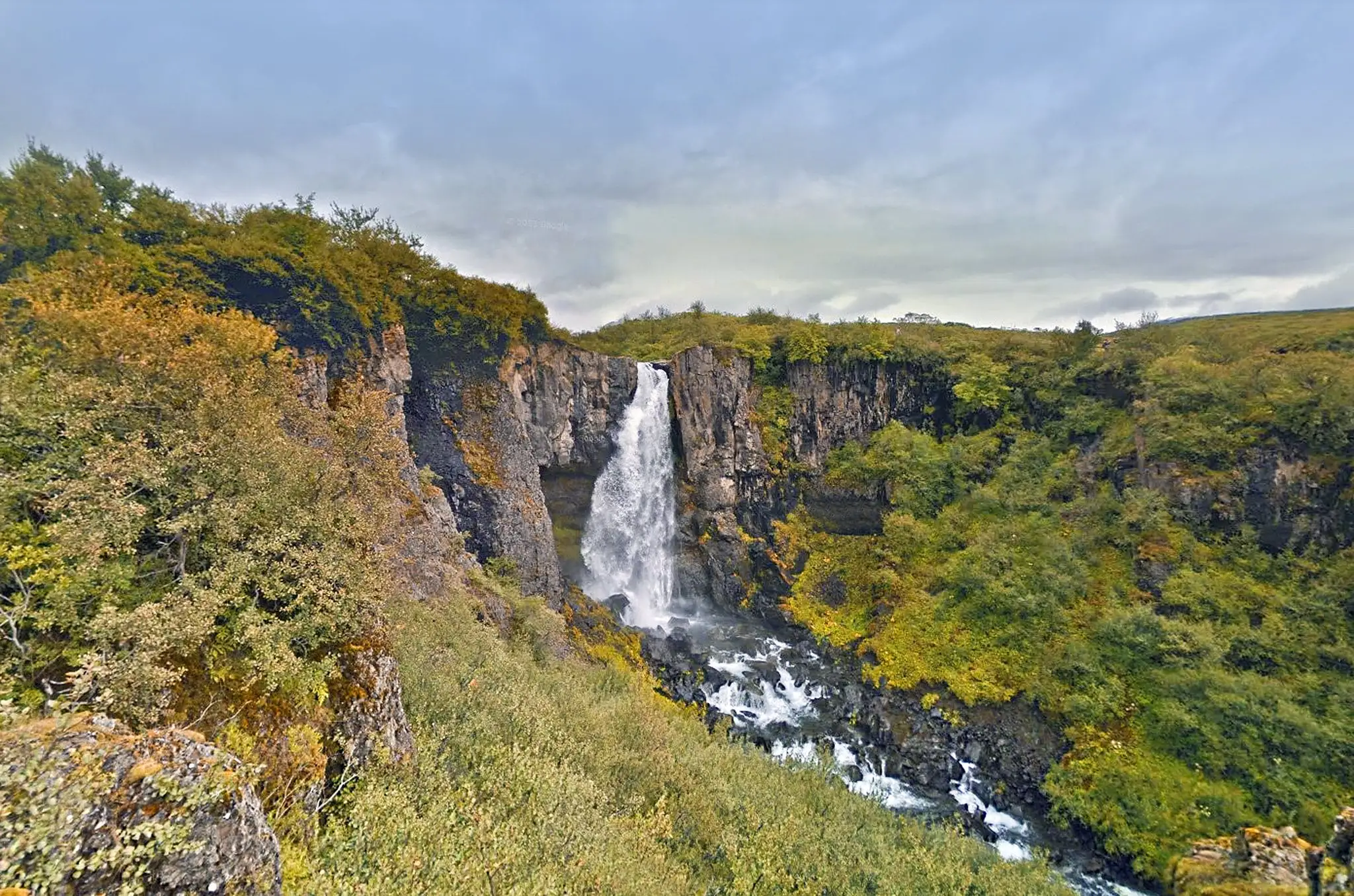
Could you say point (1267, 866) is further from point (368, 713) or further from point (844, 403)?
point (844, 403)

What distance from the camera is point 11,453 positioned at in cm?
862

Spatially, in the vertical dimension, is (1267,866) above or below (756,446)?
below

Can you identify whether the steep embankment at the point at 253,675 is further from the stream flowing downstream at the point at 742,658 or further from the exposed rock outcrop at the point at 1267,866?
the stream flowing downstream at the point at 742,658

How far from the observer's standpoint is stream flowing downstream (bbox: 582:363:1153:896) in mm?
21375

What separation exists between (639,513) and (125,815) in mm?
31635

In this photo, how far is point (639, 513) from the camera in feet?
121

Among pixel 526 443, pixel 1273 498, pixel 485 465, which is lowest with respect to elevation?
pixel 1273 498

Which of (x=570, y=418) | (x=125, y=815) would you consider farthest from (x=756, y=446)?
(x=125, y=815)

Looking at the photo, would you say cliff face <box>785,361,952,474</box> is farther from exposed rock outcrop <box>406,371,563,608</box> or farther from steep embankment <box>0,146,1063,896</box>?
steep embankment <box>0,146,1063,896</box>

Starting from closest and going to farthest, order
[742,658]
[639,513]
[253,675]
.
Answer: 1. [253,675]
2. [742,658]
3. [639,513]

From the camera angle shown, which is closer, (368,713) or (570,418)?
(368,713)

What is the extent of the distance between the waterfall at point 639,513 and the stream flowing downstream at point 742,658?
64mm

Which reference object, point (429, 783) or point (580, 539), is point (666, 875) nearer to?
point (429, 783)

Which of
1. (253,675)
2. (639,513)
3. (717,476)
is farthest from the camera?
(717,476)
